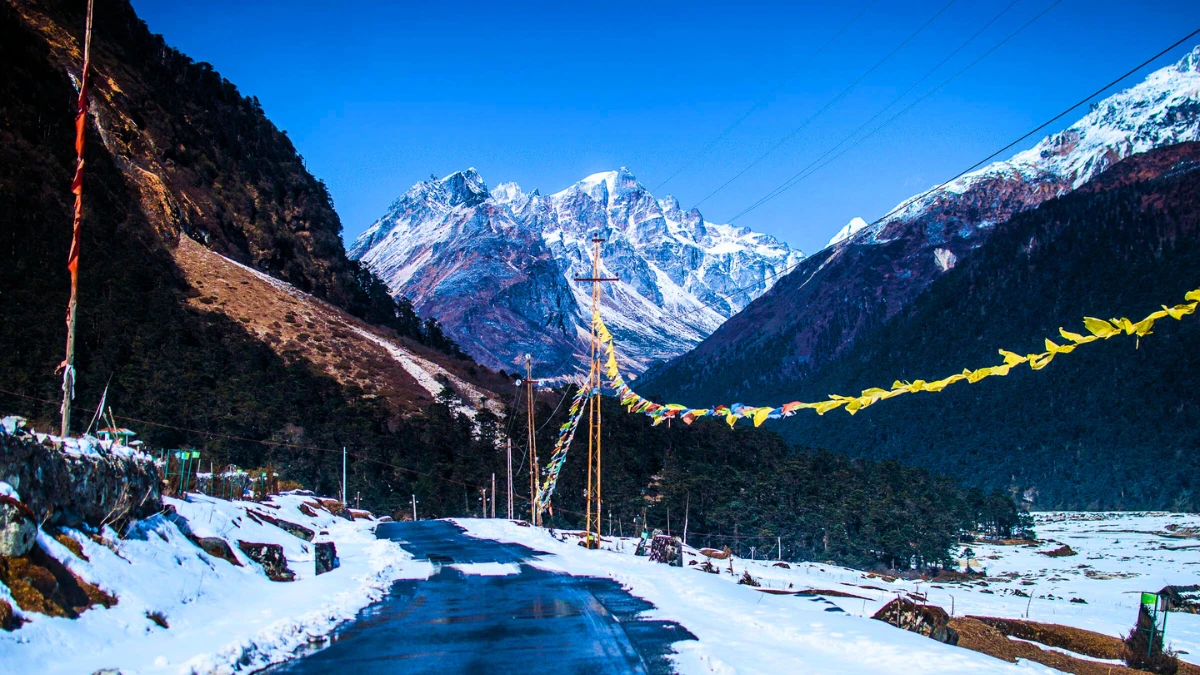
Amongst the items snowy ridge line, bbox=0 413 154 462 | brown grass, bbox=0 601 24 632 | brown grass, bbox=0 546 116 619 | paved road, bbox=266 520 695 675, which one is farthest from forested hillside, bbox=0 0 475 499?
brown grass, bbox=0 601 24 632

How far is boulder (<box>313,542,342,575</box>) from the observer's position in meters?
20.7

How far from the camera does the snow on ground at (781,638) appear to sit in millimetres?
10562

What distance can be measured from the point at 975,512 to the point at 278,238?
327 feet

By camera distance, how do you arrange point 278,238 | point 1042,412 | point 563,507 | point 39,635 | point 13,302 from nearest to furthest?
point 39,635 < point 13,302 < point 563,507 < point 278,238 < point 1042,412

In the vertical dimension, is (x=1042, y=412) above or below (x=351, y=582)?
above

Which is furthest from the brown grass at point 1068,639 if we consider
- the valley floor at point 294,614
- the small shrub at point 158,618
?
the small shrub at point 158,618

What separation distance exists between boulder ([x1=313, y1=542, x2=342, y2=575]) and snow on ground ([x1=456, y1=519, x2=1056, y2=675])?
6.66 m

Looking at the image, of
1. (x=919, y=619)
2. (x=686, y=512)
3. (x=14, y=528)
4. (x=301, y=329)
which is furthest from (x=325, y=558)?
(x=301, y=329)

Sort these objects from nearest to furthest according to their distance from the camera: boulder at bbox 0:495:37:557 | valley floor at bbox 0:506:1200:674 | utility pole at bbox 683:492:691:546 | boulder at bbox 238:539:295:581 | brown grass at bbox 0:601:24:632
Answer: brown grass at bbox 0:601:24:632, valley floor at bbox 0:506:1200:674, boulder at bbox 0:495:37:557, boulder at bbox 238:539:295:581, utility pole at bbox 683:492:691:546

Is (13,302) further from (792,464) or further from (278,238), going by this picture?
(792,464)

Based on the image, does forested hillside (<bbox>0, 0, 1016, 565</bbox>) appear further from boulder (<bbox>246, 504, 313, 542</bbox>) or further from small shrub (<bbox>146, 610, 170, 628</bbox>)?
small shrub (<bbox>146, 610, 170, 628</bbox>)

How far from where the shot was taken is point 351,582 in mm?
18531

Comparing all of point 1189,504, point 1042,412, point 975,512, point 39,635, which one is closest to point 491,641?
point 39,635

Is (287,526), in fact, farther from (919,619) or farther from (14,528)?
(919,619)
